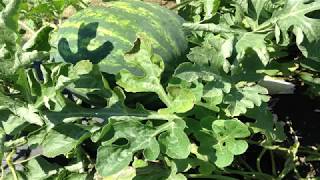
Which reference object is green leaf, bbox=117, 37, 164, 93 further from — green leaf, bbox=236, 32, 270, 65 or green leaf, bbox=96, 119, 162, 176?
green leaf, bbox=236, 32, 270, 65

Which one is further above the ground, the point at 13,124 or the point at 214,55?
the point at 214,55

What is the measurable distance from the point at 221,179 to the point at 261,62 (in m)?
0.57

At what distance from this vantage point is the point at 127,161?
206 centimetres

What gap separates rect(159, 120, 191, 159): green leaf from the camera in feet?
6.81

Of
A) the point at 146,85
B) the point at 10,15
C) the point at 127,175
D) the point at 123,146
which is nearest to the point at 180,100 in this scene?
the point at 146,85

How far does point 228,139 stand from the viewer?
2182 mm

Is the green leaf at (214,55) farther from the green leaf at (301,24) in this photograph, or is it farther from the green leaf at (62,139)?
the green leaf at (62,139)

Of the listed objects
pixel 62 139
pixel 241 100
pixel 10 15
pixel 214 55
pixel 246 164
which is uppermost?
pixel 10 15

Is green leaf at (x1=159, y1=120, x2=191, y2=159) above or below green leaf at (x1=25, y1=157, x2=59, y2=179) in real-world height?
above

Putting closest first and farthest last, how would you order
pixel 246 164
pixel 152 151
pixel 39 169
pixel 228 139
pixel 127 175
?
pixel 152 151 → pixel 228 139 → pixel 127 175 → pixel 39 169 → pixel 246 164

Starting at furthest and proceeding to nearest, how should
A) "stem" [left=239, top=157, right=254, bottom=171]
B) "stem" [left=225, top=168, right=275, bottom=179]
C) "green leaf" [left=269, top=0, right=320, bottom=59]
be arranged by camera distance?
"stem" [left=239, top=157, right=254, bottom=171]
"stem" [left=225, top=168, right=275, bottom=179]
"green leaf" [left=269, top=0, right=320, bottom=59]

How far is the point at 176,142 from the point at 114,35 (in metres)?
0.58

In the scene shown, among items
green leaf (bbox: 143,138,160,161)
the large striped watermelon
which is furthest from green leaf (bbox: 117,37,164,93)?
green leaf (bbox: 143,138,160,161)

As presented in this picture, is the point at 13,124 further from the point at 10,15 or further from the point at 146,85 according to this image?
the point at 146,85
